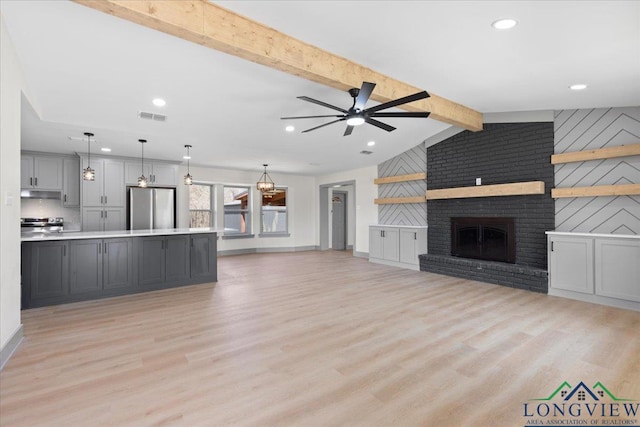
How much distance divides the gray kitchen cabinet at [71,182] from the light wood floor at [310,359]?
147 inches

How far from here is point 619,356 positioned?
2.74 metres

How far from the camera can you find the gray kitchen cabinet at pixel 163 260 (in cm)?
504

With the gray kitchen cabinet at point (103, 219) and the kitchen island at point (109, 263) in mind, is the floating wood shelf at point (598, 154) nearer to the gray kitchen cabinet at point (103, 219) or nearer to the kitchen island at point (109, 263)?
the kitchen island at point (109, 263)

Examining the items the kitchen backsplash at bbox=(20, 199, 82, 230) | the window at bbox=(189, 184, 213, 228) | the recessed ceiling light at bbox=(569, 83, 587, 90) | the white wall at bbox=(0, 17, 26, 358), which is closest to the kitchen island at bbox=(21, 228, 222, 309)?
the white wall at bbox=(0, 17, 26, 358)

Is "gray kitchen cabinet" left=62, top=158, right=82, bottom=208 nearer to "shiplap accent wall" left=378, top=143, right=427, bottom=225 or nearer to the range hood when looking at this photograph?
the range hood

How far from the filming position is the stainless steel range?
6590 millimetres

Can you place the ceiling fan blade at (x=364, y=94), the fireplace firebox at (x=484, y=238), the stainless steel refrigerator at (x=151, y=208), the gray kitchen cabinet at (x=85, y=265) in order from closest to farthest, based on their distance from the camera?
the ceiling fan blade at (x=364, y=94)
the gray kitchen cabinet at (x=85, y=265)
the fireplace firebox at (x=484, y=238)
the stainless steel refrigerator at (x=151, y=208)

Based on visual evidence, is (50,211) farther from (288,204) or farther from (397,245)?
(397,245)

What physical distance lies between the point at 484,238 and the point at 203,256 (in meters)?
5.35

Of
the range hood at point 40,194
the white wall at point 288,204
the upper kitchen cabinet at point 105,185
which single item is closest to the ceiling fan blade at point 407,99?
the upper kitchen cabinet at point 105,185

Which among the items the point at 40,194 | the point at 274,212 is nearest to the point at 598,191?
the point at 274,212

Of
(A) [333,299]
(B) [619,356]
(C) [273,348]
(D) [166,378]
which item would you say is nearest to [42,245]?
(D) [166,378]

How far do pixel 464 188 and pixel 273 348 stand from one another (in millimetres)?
4914

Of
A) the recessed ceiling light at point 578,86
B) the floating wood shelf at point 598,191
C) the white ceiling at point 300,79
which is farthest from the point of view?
the floating wood shelf at point 598,191
